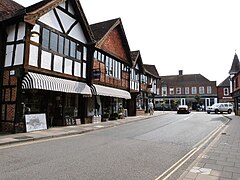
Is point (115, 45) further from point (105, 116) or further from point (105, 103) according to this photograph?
point (105, 116)

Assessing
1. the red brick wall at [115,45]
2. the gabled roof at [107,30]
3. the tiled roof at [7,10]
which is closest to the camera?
the tiled roof at [7,10]

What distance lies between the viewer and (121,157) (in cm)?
740

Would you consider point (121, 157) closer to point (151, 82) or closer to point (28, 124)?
point (28, 124)

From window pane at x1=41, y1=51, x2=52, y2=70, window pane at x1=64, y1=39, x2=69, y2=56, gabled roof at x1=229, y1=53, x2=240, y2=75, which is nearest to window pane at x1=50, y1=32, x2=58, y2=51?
window pane at x1=41, y1=51, x2=52, y2=70

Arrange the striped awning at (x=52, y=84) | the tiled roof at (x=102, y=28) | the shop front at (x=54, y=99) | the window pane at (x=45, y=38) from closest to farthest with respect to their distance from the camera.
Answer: the striped awning at (x=52, y=84) < the shop front at (x=54, y=99) < the window pane at (x=45, y=38) < the tiled roof at (x=102, y=28)

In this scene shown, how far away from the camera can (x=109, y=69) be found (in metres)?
22.7

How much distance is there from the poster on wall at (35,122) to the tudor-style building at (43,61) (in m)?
0.30

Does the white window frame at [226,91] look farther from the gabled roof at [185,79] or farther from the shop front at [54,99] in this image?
the shop front at [54,99]

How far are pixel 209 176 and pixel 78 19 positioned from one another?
15.8 metres

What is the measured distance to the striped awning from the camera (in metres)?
12.5

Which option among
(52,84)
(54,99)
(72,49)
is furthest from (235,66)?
(52,84)

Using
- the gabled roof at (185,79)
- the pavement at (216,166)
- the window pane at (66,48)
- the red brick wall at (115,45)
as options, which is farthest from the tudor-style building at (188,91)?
the pavement at (216,166)

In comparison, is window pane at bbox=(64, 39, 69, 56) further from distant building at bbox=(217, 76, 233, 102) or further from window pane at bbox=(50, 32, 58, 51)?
distant building at bbox=(217, 76, 233, 102)

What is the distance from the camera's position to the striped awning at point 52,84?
12492mm
